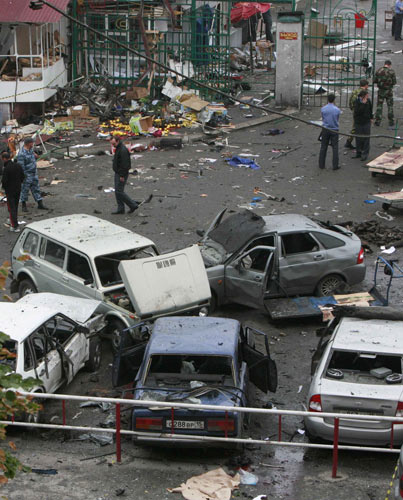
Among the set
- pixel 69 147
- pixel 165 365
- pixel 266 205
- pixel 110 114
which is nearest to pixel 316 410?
pixel 165 365

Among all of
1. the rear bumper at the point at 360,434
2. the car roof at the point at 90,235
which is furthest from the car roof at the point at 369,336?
the car roof at the point at 90,235

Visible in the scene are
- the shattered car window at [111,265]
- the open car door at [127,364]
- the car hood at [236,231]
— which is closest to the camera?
the open car door at [127,364]

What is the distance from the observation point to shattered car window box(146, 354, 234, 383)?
9805 millimetres

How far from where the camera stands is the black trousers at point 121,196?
698 inches

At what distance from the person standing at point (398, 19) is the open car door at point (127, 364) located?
30.4 meters

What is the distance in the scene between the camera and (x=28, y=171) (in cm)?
1783

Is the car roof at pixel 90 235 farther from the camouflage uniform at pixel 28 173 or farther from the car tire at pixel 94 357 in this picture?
the camouflage uniform at pixel 28 173

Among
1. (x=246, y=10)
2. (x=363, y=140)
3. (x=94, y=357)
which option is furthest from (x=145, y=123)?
(x=94, y=357)

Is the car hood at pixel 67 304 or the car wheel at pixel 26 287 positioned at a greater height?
the car hood at pixel 67 304

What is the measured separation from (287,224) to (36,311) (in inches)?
188

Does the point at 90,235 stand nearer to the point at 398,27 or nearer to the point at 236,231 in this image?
the point at 236,231

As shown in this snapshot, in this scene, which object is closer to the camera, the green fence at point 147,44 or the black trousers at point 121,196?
the black trousers at point 121,196

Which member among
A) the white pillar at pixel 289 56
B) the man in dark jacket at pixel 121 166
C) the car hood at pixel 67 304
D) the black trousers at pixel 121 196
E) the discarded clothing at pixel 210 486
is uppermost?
the white pillar at pixel 289 56

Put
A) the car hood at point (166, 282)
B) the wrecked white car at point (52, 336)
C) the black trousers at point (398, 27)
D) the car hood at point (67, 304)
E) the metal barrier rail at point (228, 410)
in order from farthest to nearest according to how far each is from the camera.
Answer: the black trousers at point (398, 27)
the car hood at point (166, 282)
the car hood at point (67, 304)
the wrecked white car at point (52, 336)
the metal barrier rail at point (228, 410)
